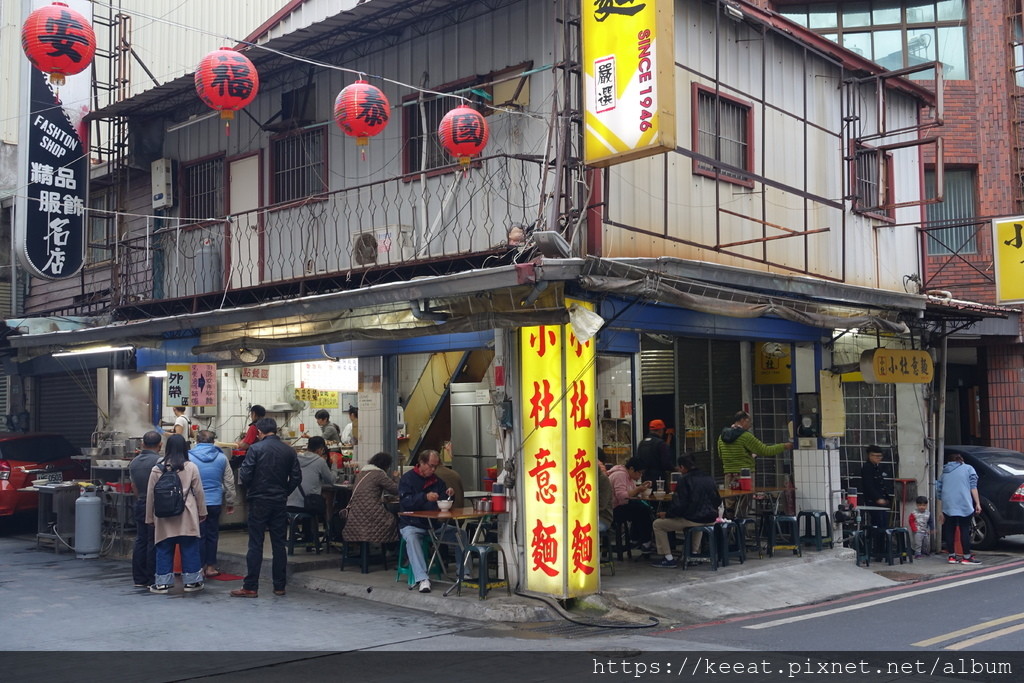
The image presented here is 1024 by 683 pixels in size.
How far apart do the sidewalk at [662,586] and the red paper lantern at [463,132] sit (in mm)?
4718

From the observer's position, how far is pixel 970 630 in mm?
9688

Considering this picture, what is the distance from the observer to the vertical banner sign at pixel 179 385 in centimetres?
1545

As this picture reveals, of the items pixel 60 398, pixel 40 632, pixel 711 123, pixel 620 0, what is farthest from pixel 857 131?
pixel 60 398

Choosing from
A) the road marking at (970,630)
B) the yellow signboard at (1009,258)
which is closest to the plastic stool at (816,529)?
the road marking at (970,630)

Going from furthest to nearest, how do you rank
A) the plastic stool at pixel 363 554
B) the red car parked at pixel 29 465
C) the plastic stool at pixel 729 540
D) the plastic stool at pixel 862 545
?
the red car parked at pixel 29 465 → the plastic stool at pixel 862 545 → the plastic stool at pixel 729 540 → the plastic stool at pixel 363 554

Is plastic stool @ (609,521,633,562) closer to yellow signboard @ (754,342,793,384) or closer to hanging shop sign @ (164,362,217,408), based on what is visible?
yellow signboard @ (754,342,793,384)

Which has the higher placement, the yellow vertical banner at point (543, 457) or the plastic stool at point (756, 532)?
the yellow vertical banner at point (543, 457)

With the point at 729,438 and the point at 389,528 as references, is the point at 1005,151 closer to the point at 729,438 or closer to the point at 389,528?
the point at 729,438

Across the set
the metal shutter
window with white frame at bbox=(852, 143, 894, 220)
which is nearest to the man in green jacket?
window with white frame at bbox=(852, 143, 894, 220)

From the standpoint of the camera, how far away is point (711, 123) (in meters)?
13.4

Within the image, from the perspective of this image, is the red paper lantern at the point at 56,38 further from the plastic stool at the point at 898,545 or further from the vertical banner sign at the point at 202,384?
the plastic stool at the point at 898,545

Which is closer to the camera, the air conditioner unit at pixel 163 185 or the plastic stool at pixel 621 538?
the plastic stool at pixel 621 538

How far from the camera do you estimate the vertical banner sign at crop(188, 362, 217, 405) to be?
1538 cm

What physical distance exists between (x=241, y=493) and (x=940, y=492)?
→ 11.0 metres
